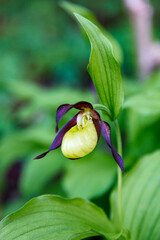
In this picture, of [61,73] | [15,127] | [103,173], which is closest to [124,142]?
[103,173]

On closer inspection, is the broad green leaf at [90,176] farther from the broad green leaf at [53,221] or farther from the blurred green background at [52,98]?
the broad green leaf at [53,221]

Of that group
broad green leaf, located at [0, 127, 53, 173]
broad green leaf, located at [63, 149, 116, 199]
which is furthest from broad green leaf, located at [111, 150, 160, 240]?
broad green leaf, located at [0, 127, 53, 173]

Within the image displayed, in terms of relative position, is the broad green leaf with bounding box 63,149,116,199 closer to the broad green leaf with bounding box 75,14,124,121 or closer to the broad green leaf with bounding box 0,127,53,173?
the broad green leaf with bounding box 0,127,53,173

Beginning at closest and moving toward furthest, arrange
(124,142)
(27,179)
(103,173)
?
(103,173)
(27,179)
(124,142)

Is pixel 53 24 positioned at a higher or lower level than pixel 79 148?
lower

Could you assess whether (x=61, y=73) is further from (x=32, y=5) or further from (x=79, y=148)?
(x=79, y=148)

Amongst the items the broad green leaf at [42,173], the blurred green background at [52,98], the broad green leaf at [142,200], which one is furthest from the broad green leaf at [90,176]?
the broad green leaf at [142,200]

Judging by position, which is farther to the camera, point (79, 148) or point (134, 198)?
point (134, 198)
